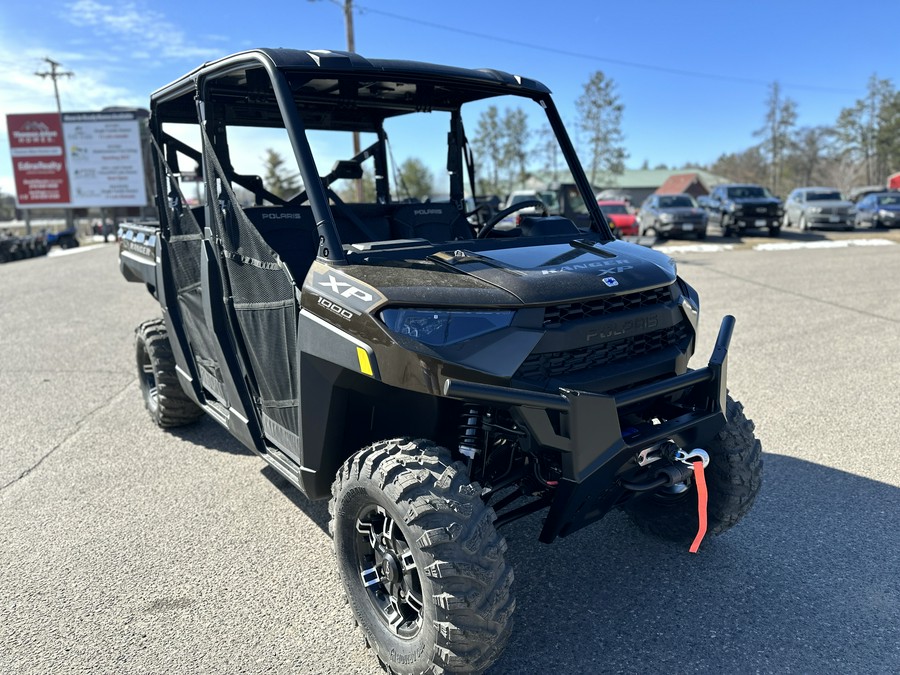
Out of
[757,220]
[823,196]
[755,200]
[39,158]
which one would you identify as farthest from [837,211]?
[39,158]

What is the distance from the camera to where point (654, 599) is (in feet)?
9.62

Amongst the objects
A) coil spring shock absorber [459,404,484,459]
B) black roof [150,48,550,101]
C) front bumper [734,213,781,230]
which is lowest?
coil spring shock absorber [459,404,484,459]

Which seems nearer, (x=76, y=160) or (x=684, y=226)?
(x=684, y=226)

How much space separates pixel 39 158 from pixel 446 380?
47067 mm

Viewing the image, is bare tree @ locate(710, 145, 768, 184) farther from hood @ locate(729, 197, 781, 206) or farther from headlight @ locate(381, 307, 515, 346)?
headlight @ locate(381, 307, 515, 346)

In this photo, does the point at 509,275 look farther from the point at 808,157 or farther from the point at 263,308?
the point at 808,157

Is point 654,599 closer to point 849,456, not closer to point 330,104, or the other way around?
point 849,456

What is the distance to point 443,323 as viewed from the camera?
2.30 metres

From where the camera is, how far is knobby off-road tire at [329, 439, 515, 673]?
2182 mm

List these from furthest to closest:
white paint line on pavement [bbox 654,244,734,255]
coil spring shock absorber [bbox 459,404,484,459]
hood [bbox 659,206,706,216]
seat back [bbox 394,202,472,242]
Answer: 1. hood [bbox 659,206,706,216]
2. white paint line on pavement [bbox 654,244,734,255]
3. seat back [bbox 394,202,472,242]
4. coil spring shock absorber [bbox 459,404,484,459]

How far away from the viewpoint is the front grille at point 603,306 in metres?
2.42

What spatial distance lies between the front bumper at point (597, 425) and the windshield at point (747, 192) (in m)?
22.5

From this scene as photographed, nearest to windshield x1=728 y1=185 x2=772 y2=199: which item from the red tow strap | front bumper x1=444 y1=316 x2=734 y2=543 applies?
front bumper x1=444 y1=316 x2=734 y2=543

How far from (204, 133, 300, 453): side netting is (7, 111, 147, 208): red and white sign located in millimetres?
41252
